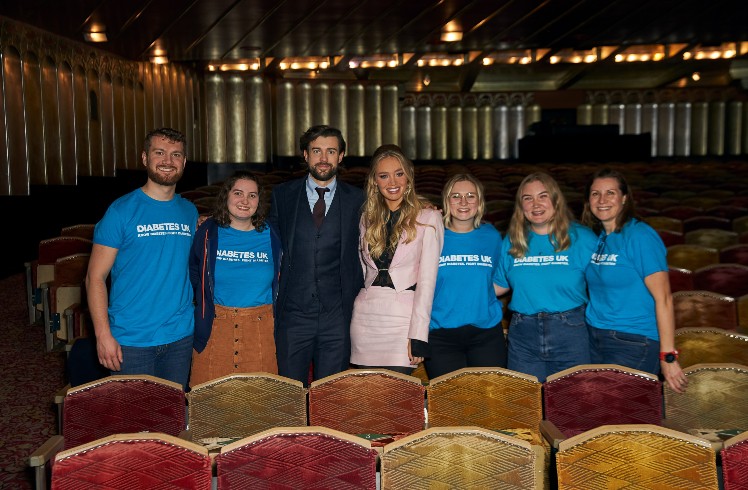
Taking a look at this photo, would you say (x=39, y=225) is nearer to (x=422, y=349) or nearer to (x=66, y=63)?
(x=66, y=63)

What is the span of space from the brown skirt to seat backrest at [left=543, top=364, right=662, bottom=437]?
1.36 m

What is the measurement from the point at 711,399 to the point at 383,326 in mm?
1448

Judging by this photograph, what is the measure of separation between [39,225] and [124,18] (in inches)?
138

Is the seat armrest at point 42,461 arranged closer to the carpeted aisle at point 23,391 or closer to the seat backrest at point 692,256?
the carpeted aisle at point 23,391

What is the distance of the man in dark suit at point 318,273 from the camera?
390 cm

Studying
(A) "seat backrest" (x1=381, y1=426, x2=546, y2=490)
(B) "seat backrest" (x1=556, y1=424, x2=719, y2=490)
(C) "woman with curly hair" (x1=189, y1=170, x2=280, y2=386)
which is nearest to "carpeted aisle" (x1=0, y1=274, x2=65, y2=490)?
(C) "woman with curly hair" (x1=189, y1=170, x2=280, y2=386)

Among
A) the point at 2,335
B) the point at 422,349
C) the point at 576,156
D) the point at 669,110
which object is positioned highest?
the point at 669,110

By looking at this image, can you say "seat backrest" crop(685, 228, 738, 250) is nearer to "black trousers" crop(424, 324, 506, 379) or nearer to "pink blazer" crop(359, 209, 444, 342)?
"black trousers" crop(424, 324, 506, 379)

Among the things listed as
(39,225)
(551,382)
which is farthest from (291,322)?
(39,225)

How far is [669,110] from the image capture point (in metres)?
24.3

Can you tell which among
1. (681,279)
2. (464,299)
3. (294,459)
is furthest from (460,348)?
(681,279)

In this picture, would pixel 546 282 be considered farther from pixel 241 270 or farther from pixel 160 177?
pixel 160 177

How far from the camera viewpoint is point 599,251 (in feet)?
12.6

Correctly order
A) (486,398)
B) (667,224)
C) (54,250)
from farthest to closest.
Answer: (667,224)
(54,250)
(486,398)
